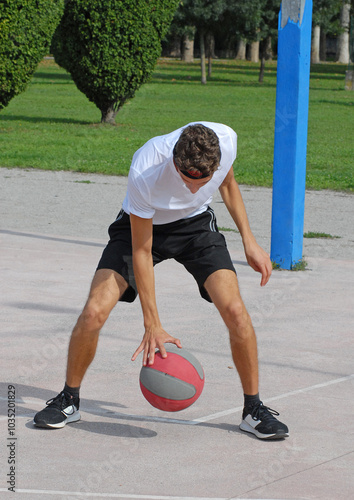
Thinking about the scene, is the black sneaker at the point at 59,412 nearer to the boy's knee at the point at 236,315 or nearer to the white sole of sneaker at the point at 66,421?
the white sole of sneaker at the point at 66,421

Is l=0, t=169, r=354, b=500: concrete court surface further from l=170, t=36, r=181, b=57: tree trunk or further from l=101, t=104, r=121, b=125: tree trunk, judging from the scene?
l=170, t=36, r=181, b=57: tree trunk

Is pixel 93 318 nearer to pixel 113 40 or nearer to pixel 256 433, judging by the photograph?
pixel 256 433

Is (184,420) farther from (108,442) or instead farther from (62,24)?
(62,24)

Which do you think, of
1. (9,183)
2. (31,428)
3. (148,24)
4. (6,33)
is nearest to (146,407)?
(31,428)

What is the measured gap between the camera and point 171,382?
461 cm

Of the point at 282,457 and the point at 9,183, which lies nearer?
the point at 282,457

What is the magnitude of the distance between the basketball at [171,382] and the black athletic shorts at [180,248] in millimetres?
446

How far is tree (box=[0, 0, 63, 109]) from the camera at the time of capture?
858 inches

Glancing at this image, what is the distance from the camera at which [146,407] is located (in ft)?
16.9

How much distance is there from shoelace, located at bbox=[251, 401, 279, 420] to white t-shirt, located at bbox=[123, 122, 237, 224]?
3.88 ft

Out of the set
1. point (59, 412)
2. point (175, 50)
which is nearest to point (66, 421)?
point (59, 412)

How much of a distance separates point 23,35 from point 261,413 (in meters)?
19.4

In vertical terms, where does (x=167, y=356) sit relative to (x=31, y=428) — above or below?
above

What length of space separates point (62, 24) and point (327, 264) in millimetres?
18377
